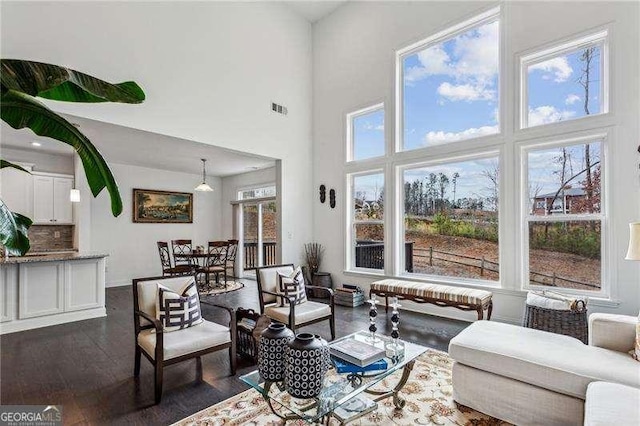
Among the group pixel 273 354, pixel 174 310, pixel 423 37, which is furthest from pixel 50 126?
pixel 423 37

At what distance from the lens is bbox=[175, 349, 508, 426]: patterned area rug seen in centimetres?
216

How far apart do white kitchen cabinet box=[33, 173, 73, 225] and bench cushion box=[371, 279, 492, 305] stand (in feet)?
20.3

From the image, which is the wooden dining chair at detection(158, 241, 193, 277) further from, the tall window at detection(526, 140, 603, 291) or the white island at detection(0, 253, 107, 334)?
the tall window at detection(526, 140, 603, 291)

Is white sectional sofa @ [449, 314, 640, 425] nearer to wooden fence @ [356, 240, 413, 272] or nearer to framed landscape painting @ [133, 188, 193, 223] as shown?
wooden fence @ [356, 240, 413, 272]

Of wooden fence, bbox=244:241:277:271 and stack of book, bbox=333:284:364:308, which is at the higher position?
wooden fence, bbox=244:241:277:271

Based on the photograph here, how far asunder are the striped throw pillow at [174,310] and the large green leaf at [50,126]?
117cm

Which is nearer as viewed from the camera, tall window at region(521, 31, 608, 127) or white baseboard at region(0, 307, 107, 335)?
tall window at region(521, 31, 608, 127)

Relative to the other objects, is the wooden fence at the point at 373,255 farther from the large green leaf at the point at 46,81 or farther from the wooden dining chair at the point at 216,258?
the large green leaf at the point at 46,81

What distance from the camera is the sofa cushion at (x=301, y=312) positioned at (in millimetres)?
3338

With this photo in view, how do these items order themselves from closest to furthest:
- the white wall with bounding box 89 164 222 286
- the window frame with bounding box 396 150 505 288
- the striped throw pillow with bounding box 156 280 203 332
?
the striped throw pillow with bounding box 156 280 203 332 → the window frame with bounding box 396 150 505 288 → the white wall with bounding box 89 164 222 286

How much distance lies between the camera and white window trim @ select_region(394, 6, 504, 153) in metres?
4.42

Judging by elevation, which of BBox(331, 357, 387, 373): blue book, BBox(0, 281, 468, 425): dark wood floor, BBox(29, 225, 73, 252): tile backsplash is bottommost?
BBox(0, 281, 468, 425): dark wood floor

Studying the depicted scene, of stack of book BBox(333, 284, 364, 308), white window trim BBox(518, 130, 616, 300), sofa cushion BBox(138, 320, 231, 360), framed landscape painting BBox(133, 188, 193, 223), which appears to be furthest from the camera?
framed landscape painting BBox(133, 188, 193, 223)

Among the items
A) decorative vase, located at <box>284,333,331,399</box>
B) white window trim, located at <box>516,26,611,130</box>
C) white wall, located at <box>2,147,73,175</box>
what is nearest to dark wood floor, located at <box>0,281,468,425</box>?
decorative vase, located at <box>284,333,331,399</box>
